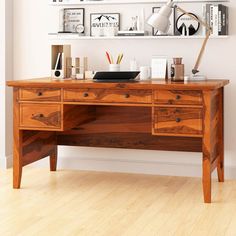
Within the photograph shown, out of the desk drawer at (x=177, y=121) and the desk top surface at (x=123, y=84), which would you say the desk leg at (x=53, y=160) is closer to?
the desk top surface at (x=123, y=84)

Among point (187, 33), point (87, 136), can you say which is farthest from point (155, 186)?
point (187, 33)

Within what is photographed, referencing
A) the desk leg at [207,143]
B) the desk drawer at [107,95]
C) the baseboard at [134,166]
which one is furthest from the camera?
the baseboard at [134,166]

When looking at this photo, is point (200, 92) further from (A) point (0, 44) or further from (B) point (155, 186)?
(A) point (0, 44)

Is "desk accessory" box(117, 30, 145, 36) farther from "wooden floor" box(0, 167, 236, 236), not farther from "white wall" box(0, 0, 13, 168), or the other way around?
"wooden floor" box(0, 167, 236, 236)

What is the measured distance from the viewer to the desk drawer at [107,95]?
371cm

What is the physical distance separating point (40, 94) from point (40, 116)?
0.47 feet

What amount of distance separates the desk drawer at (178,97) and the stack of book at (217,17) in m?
0.70

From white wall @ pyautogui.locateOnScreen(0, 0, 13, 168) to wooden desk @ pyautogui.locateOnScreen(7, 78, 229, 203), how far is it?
42cm

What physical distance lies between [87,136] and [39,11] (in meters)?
1.05

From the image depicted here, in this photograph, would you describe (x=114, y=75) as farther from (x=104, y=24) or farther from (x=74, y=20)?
(x=74, y=20)

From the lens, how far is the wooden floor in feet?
10.1

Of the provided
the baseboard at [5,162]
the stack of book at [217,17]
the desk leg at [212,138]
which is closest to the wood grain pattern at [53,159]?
the baseboard at [5,162]

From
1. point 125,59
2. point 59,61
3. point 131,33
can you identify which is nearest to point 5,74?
point 59,61

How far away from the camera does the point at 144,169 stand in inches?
176
